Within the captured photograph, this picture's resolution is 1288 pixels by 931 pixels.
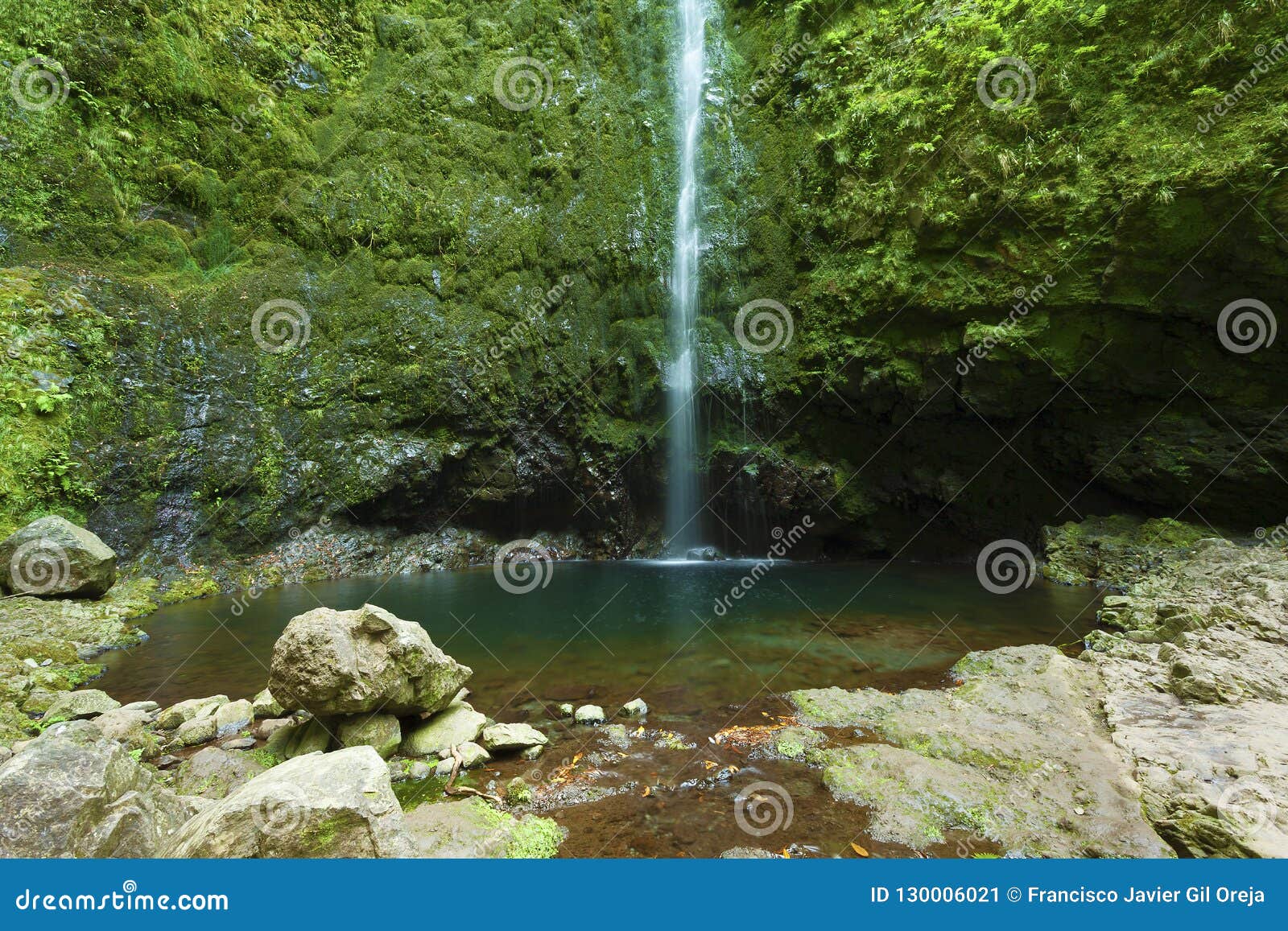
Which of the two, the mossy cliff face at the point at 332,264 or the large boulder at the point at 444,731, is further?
the mossy cliff face at the point at 332,264

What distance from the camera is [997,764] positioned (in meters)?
3.97

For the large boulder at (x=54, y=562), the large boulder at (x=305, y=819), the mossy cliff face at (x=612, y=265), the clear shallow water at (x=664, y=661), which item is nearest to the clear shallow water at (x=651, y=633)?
the clear shallow water at (x=664, y=661)

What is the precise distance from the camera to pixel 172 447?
12.9 meters

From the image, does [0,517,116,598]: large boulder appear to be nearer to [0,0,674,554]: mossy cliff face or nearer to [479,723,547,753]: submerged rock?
[0,0,674,554]: mossy cliff face

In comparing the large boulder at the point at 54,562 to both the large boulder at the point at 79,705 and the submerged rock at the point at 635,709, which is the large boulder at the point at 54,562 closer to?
the large boulder at the point at 79,705

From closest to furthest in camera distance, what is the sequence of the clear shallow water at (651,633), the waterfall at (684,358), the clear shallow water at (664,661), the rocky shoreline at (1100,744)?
the rocky shoreline at (1100,744) < the clear shallow water at (664,661) < the clear shallow water at (651,633) < the waterfall at (684,358)

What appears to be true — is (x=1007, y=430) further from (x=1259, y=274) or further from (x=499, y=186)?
(x=499, y=186)

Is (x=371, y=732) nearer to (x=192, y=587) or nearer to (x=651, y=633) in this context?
(x=651, y=633)

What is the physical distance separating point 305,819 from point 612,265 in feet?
60.1

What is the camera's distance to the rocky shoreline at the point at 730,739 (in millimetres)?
2279

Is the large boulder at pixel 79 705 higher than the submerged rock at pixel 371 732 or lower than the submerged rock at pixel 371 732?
lower

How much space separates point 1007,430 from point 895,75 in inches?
393

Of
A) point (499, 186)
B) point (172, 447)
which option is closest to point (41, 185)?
point (172, 447)

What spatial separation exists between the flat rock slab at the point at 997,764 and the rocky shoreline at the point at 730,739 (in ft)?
0.06
